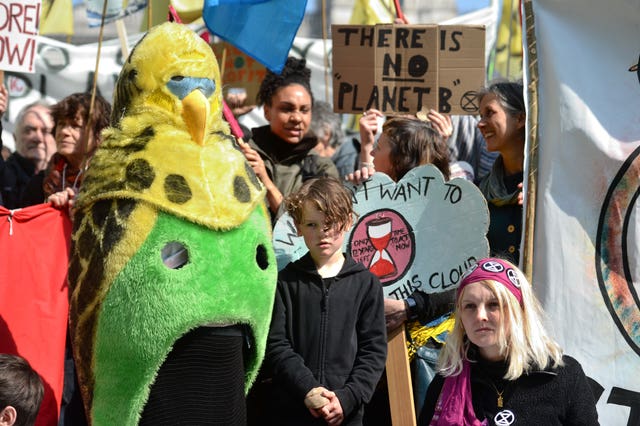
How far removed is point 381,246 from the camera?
4.15 m

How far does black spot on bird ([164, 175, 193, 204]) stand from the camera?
3326 millimetres

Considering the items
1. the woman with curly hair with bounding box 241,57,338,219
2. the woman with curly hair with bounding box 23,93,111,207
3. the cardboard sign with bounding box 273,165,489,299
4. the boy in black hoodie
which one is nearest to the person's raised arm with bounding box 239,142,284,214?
the woman with curly hair with bounding box 241,57,338,219

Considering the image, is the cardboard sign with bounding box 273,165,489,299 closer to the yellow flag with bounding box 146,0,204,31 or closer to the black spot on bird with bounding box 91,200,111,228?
the black spot on bird with bounding box 91,200,111,228

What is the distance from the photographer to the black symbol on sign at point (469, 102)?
4.92 m

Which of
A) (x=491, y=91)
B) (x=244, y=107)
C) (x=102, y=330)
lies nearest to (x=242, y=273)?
(x=102, y=330)

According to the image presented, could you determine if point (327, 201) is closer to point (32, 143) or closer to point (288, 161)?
point (288, 161)

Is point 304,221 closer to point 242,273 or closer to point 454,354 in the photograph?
point 242,273

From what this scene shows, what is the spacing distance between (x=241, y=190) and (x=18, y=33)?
7.14ft

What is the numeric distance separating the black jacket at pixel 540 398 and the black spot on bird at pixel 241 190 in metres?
0.95

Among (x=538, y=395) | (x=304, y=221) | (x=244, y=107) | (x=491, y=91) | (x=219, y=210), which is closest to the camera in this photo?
(x=538, y=395)

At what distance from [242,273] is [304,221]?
57 centimetres

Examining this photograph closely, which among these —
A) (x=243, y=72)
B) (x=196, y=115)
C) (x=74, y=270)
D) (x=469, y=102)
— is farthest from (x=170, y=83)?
(x=243, y=72)

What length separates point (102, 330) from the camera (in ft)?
10.9

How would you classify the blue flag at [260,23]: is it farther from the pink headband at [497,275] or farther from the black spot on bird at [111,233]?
the pink headband at [497,275]
